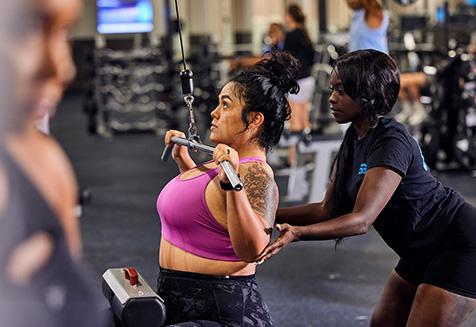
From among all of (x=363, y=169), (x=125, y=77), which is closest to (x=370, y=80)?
(x=363, y=169)

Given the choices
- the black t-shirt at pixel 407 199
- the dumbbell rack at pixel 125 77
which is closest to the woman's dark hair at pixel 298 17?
the dumbbell rack at pixel 125 77

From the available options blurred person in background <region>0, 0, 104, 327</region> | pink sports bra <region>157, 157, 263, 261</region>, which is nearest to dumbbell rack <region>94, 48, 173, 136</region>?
pink sports bra <region>157, 157, 263, 261</region>

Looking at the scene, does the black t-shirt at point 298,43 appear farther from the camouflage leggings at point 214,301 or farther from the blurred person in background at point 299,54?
the camouflage leggings at point 214,301

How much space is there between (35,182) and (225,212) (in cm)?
138

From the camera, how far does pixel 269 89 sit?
2.16 metres

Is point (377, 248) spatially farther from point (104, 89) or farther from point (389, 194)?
point (104, 89)

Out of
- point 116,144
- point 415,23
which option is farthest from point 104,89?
point 415,23

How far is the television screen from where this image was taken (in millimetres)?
11320

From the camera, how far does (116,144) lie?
404 inches

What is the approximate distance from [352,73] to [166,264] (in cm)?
65

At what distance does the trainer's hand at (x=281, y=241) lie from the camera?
189 centimetres

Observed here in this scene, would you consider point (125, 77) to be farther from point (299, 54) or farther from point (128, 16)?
point (299, 54)

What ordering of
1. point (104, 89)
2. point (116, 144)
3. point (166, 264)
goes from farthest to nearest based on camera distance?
point (104, 89) → point (116, 144) → point (166, 264)

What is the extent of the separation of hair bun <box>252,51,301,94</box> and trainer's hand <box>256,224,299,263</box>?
15.2 inches
